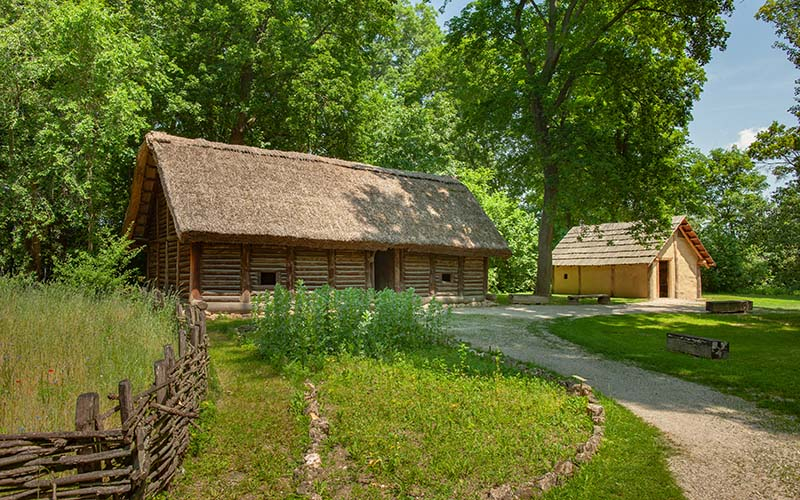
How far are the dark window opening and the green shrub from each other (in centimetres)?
750

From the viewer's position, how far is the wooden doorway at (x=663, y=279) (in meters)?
27.8

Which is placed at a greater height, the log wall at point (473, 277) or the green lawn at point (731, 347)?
the log wall at point (473, 277)

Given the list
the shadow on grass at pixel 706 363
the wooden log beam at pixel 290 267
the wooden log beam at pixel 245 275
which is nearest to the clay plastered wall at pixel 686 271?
the shadow on grass at pixel 706 363

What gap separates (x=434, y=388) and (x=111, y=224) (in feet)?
62.3

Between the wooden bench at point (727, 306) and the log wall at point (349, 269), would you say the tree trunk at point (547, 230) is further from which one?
the log wall at point (349, 269)

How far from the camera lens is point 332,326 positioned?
9.07m

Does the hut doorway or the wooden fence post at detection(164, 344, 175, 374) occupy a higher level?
the hut doorway

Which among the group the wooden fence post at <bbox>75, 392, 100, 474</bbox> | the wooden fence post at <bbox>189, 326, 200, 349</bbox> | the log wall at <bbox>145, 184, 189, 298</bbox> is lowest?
the wooden fence post at <bbox>75, 392, 100, 474</bbox>

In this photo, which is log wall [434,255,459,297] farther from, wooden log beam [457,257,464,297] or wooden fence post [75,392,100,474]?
wooden fence post [75,392,100,474]

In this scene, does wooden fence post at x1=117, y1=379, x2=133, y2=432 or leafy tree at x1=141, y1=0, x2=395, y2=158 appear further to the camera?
leafy tree at x1=141, y1=0, x2=395, y2=158

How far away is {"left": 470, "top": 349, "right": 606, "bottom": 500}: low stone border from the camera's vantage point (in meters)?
4.35

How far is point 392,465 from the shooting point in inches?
188

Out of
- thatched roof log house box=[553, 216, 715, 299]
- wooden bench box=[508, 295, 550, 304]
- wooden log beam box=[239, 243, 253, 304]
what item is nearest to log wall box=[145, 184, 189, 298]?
wooden log beam box=[239, 243, 253, 304]

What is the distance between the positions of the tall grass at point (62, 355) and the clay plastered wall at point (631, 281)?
2469cm
